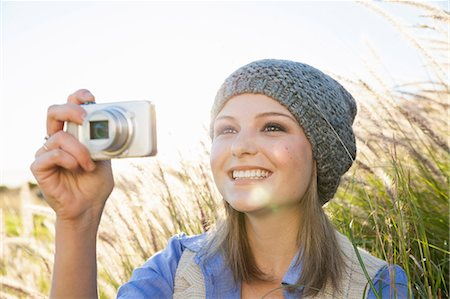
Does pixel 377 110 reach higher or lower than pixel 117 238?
higher

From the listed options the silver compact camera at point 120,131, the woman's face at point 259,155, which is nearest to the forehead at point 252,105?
the woman's face at point 259,155

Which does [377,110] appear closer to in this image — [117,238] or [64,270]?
[117,238]

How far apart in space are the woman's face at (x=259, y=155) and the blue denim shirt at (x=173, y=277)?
278 millimetres

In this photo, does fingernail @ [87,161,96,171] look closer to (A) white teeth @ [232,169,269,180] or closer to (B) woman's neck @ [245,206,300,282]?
(A) white teeth @ [232,169,269,180]

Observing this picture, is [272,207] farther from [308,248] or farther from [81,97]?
[81,97]

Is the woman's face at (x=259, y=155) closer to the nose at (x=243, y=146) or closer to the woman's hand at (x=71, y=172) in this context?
the nose at (x=243, y=146)

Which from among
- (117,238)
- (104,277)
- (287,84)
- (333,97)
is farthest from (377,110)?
(104,277)

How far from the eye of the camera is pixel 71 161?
1.99 m

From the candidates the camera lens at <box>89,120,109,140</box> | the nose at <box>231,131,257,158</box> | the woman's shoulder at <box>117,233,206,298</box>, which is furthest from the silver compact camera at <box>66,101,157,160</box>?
the woman's shoulder at <box>117,233,206,298</box>

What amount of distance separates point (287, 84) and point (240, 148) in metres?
0.37

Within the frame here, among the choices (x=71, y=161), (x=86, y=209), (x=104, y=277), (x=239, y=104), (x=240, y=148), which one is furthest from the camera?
(x=104, y=277)

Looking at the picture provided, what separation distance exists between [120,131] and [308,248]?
1.02 metres

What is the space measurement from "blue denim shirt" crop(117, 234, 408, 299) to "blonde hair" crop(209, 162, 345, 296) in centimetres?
4

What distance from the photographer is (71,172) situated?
83.0 inches
